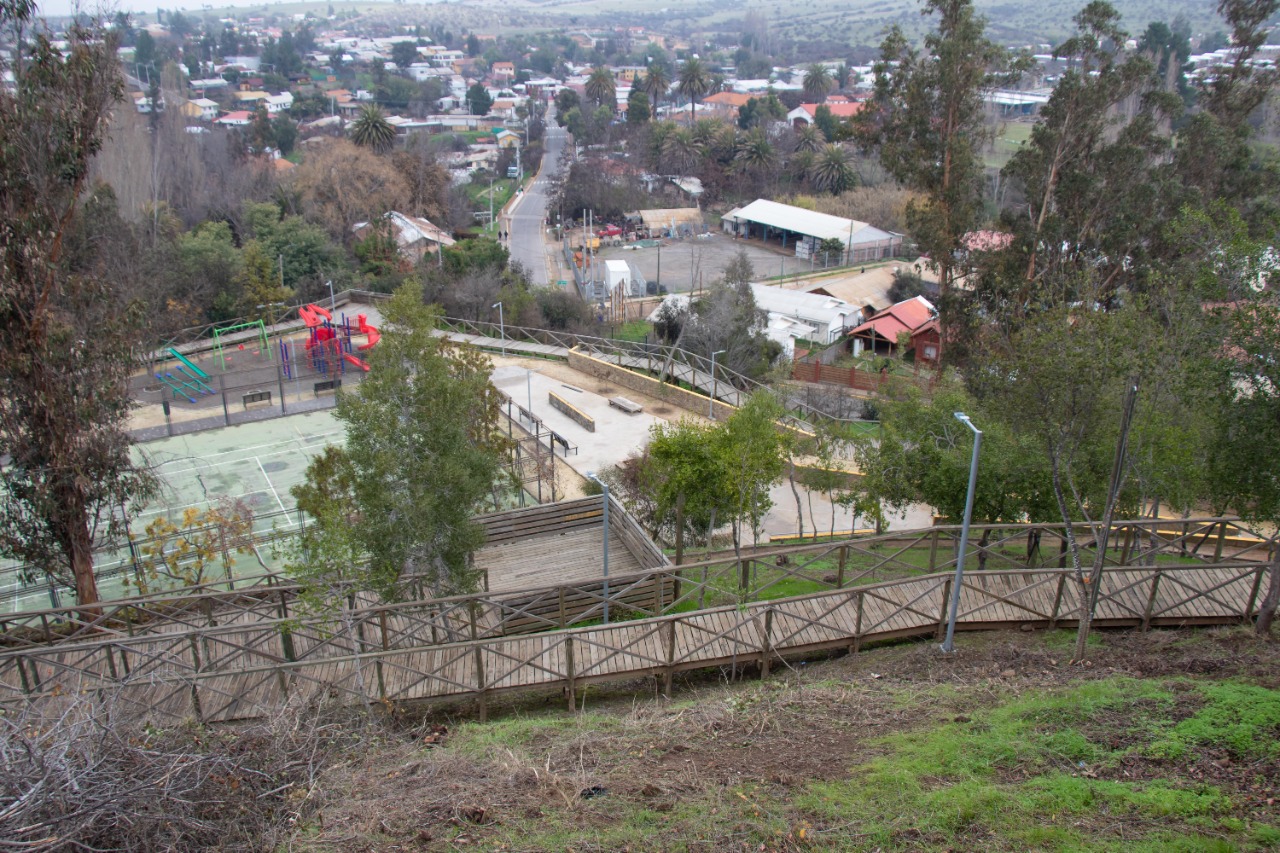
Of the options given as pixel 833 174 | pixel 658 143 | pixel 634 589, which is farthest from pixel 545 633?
pixel 658 143

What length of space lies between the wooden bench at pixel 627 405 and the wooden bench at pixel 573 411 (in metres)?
1.13

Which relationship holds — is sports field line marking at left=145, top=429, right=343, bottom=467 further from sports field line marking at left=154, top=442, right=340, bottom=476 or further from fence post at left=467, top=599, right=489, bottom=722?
fence post at left=467, top=599, right=489, bottom=722

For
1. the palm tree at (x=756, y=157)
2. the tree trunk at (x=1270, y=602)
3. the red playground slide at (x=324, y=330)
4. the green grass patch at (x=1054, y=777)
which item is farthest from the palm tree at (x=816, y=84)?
the green grass patch at (x=1054, y=777)

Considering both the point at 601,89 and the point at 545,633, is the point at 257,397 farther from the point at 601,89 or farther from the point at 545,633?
the point at 601,89

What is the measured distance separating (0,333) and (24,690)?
5339mm

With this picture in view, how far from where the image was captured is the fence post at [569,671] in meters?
12.5

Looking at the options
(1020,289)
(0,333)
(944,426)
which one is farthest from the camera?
(1020,289)

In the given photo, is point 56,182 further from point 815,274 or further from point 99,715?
point 815,274

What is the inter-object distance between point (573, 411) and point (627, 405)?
173 centimetres

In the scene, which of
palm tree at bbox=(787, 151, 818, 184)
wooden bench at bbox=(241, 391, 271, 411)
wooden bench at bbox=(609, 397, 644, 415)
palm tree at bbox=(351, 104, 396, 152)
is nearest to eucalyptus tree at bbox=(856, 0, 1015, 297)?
wooden bench at bbox=(609, 397, 644, 415)

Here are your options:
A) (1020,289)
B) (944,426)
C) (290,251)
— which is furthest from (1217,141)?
(290,251)

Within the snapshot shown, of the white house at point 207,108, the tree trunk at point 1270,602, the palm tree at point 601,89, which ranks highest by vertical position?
the palm tree at point 601,89

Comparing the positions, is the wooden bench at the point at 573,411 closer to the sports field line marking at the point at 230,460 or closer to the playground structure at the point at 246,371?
the playground structure at the point at 246,371

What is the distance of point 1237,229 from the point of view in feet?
40.0
